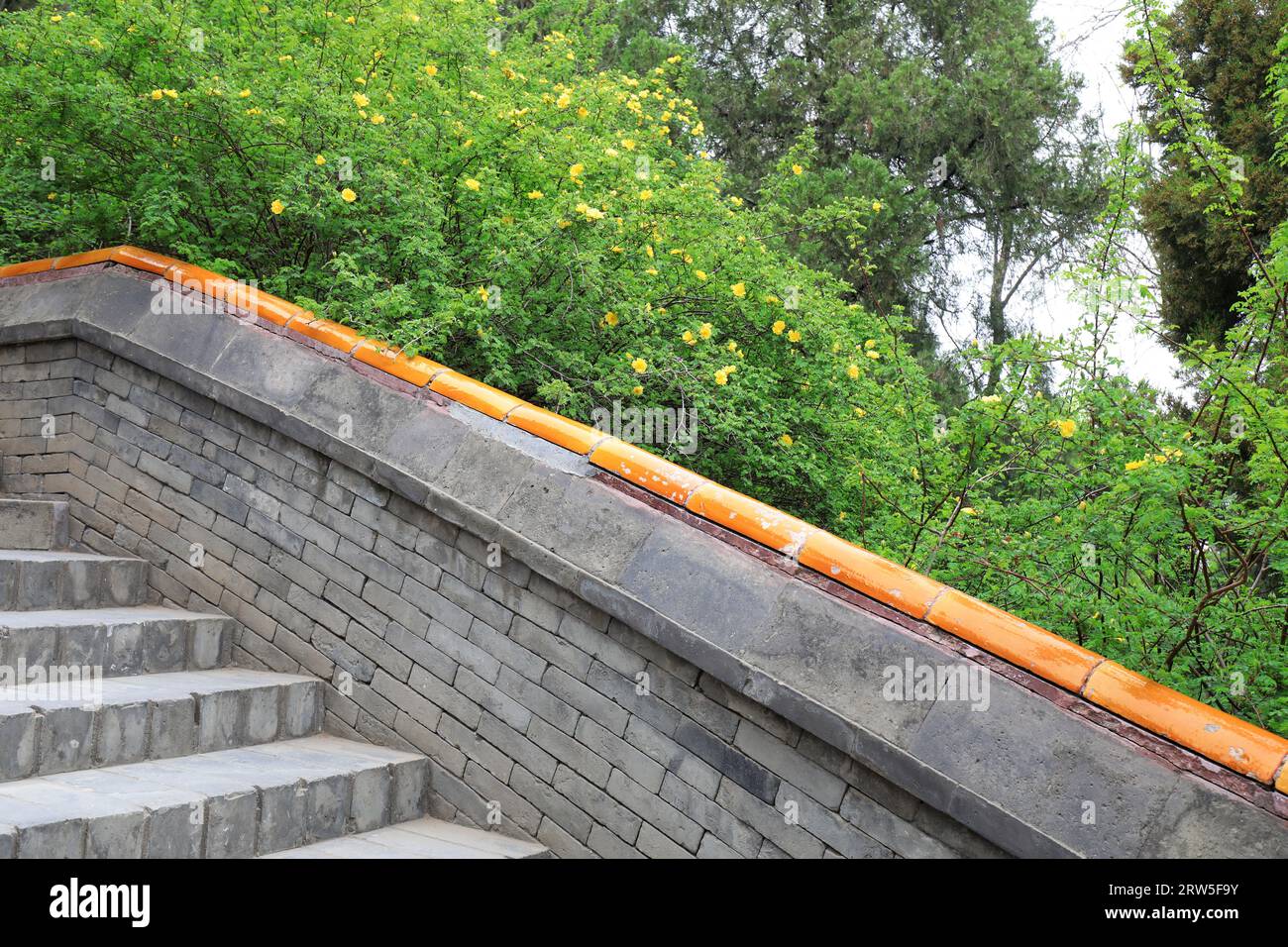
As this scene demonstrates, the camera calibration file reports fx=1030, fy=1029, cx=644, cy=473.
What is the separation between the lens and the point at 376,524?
426 cm

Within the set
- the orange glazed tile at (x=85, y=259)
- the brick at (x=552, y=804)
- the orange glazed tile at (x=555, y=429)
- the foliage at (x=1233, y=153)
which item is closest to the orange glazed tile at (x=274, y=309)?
the orange glazed tile at (x=85, y=259)

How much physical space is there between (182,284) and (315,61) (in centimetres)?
137

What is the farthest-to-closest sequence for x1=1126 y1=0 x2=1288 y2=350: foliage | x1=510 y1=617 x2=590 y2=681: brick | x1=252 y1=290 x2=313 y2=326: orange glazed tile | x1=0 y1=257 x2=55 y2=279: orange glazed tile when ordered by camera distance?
x1=1126 y1=0 x2=1288 y2=350: foliage < x1=0 y1=257 x2=55 y2=279: orange glazed tile < x1=252 y1=290 x2=313 y2=326: orange glazed tile < x1=510 y1=617 x2=590 y2=681: brick

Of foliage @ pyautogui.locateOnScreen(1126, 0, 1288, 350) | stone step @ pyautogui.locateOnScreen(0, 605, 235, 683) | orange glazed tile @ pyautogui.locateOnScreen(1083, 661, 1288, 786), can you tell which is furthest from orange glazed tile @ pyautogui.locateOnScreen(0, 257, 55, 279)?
foliage @ pyautogui.locateOnScreen(1126, 0, 1288, 350)

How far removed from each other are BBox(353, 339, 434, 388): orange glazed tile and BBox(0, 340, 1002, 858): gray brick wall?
46 cm

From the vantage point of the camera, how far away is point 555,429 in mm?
3990

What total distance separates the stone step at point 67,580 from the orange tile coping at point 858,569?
1.32 m

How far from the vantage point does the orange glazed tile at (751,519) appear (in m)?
3.45

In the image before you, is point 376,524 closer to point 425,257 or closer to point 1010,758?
point 425,257

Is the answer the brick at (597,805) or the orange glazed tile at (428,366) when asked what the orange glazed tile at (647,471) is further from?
the brick at (597,805)

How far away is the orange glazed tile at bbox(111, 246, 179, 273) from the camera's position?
503 cm

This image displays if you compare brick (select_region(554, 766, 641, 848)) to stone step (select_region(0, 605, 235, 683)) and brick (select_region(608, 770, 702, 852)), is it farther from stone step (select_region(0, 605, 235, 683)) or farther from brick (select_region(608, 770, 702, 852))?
stone step (select_region(0, 605, 235, 683))

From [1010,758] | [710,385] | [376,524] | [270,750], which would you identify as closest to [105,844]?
[270,750]

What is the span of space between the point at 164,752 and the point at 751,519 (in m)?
2.18
